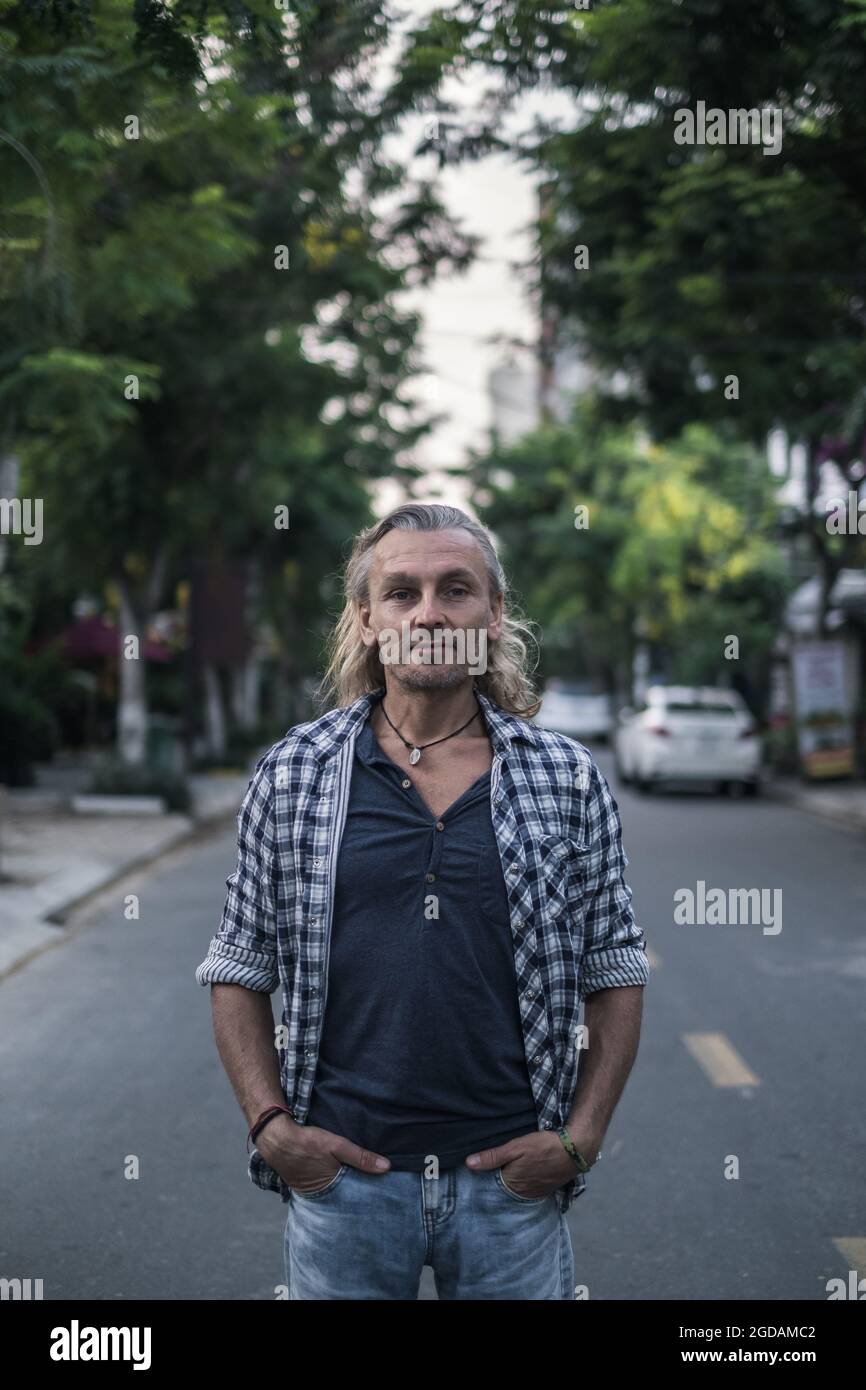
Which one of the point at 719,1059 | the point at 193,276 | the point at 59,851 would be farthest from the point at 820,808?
the point at 719,1059

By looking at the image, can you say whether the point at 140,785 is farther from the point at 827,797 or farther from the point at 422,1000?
the point at 422,1000

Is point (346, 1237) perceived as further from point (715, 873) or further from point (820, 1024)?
point (715, 873)

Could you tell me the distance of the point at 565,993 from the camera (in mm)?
2422

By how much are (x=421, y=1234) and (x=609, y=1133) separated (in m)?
3.44

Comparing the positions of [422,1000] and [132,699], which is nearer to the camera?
[422,1000]

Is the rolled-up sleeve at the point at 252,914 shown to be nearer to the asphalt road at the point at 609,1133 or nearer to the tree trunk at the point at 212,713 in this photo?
the asphalt road at the point at 609,1133

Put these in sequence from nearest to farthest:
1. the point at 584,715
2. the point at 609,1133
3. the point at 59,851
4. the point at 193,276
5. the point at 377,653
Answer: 1. the point at 377,653
2. the point at 609,1133
3. the point at 193,276
4. the point at 59,851
5. the point at 584,715

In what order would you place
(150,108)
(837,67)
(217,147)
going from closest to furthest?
(150,108), (837,67), (217,147)

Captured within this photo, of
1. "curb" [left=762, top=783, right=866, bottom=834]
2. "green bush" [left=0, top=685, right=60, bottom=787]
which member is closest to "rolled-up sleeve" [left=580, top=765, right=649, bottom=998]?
"curb" [left=762, top=783, right=866, bottom=834]

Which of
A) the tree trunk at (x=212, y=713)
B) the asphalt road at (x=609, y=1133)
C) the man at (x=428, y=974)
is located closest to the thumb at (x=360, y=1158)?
the man at (x=428, y=974)

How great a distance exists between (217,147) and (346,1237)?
764cm

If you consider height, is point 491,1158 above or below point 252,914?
below

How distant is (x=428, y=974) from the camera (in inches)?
92.6
